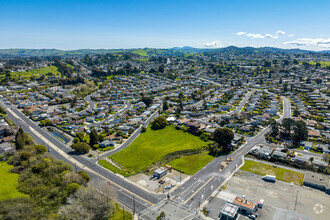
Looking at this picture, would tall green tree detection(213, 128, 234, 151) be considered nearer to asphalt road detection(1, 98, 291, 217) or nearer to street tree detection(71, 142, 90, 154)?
asphalt road detection(1, 98, 291, 217)

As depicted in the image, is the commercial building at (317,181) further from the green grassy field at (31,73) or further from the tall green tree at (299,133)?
the green grassy field at (31,73)

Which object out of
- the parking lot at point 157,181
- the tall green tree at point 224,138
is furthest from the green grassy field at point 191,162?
the tall green tree at point 224,138

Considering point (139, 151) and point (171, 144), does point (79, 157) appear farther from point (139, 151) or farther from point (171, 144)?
point (171, 144)

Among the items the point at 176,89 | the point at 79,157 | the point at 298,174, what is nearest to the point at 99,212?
the point at 79,157

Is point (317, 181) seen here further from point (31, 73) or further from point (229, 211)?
point (31, 73)

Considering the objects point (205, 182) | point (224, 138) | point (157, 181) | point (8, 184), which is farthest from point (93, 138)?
point (224, 138)

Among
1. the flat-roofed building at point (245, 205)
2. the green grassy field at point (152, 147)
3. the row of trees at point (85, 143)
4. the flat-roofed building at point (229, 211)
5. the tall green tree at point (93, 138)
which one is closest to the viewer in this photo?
the flat-roofed building at point (229, 211)
